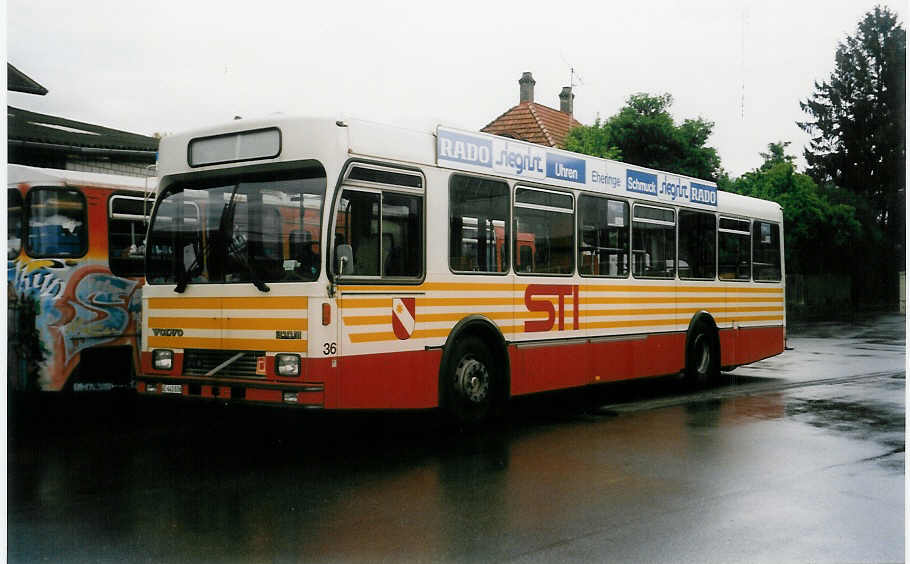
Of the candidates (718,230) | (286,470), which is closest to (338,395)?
(286,470)

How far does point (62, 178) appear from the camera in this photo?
9891 mm

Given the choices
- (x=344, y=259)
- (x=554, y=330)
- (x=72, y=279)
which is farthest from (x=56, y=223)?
(x=554, y=330)

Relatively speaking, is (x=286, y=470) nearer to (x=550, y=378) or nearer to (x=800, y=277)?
(x=550, y=378)

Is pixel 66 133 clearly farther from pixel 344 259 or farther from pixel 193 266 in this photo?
pixel 344 259

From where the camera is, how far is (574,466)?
784cm

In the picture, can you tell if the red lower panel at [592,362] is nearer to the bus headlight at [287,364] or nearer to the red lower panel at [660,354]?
the red lower panel at [660,354]

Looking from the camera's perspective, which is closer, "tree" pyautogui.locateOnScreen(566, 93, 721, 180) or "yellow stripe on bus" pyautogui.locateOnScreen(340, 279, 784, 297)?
"yellow stripe on bus" pyautogui.locateOnScreen(340, 279, 784, 297)

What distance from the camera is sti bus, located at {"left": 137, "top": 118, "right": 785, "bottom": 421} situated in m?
7.89

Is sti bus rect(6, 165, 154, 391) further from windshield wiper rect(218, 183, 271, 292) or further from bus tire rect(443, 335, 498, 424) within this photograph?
bus tire rect(443, 335, 498, 424)

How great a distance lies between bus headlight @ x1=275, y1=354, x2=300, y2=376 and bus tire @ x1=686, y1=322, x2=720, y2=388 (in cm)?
723

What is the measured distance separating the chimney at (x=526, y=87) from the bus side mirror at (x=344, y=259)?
3552cm

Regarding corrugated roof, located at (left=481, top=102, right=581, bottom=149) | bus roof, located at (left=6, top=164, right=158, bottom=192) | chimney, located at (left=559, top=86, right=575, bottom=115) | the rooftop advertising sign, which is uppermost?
chimney, located at (left=559, top=86, right=575, bottom=115)

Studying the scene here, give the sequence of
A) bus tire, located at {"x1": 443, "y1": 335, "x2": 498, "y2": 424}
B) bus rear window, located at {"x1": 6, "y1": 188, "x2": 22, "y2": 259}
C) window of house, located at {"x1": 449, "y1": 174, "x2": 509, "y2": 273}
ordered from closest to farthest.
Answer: bus tire, located at {"x1": 443, "y1": 335, "x2": 498, "y2": 424}
window of house, located at {"x1": 449, "y1": 174, "x2": 509, "y2": 273}
bus rear window, located at {"x1": 6, "y1": 188, "x2": 22, "y2": 259}

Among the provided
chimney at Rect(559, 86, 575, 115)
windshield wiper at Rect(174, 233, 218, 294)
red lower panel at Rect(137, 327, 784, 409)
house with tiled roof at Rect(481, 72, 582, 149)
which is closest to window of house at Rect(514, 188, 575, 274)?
red lower panel at Rect(137, 327, 784, 409)
